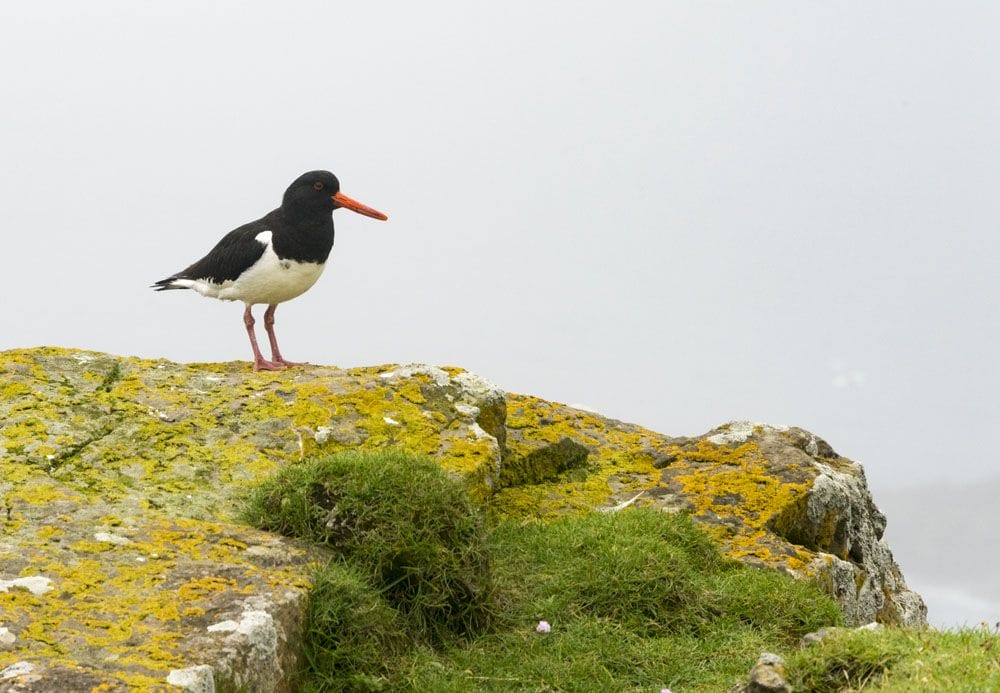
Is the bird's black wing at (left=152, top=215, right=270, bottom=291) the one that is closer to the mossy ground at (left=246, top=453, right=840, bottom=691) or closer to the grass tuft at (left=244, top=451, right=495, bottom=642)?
the mossy ground at (left=246, top=453, right=840, bottom=691)

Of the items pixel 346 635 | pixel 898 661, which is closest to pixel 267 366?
pixel 346 635

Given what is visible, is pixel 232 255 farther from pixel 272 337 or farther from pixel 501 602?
pixel 501 602

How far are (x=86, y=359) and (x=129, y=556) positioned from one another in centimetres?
425

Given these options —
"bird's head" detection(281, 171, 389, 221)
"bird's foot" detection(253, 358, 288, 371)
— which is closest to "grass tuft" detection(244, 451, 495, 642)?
"bird's foot" detection(253, 358, 288, 371)

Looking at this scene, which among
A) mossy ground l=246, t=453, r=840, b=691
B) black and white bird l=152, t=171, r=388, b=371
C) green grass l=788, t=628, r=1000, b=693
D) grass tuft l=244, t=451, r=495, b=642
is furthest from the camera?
black and white bird l=152, t=171, r=388, b=371

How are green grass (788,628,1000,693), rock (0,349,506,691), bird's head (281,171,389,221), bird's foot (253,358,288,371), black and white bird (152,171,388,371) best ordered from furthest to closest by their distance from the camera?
bird's head (281,171,389,221)
black and white bird (152,171,388,371)
bird's foot (253,358,288,371)
green grass (788,628,1000,693)
rock (0,349,506,691)

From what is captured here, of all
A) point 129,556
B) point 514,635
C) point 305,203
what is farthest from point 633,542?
point 305,203

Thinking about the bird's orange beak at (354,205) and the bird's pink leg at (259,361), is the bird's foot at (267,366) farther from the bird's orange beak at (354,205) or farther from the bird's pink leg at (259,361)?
the bird's orange beak at (354,205)

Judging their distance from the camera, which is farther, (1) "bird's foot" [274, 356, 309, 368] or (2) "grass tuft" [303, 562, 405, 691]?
(1) "bird's foot" [274, 356, 309, 368]

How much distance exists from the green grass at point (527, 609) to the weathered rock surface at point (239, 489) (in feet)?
1.30

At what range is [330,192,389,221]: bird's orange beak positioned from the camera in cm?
1161

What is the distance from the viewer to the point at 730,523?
9.62 meters

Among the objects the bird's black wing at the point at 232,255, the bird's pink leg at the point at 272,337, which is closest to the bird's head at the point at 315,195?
the bird's black wing at the point at 232,255

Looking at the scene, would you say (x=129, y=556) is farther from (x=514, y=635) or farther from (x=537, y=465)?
(x=537, y=465)
